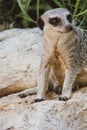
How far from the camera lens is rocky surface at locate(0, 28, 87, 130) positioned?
467 cm

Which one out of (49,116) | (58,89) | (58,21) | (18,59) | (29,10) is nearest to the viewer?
(49,116)

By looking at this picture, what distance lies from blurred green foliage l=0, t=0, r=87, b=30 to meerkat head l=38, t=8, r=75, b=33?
2052mm

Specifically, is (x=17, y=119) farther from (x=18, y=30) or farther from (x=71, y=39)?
(x=18, y=30)

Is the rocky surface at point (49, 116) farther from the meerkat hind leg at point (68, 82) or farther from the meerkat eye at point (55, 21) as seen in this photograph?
the meerkat eye at point (55, 21)

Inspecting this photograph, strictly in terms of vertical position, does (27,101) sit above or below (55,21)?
below

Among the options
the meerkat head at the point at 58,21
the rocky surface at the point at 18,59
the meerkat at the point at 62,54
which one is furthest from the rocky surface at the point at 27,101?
the meerkat head at the point at 58,21

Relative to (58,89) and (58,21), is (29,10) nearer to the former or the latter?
(58,89)

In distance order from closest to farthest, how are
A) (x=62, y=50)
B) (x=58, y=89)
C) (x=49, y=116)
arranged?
(x=49, y=116)
(x=62, y=50)
(x=58, y=89)

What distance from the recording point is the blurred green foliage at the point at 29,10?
7237mm

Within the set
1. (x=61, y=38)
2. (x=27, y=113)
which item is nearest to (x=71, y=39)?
(x=61, y=38)

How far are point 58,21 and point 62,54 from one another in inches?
14.6

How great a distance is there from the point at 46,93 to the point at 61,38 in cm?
63

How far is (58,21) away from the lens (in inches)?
191

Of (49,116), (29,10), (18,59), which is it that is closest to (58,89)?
(49,116)
